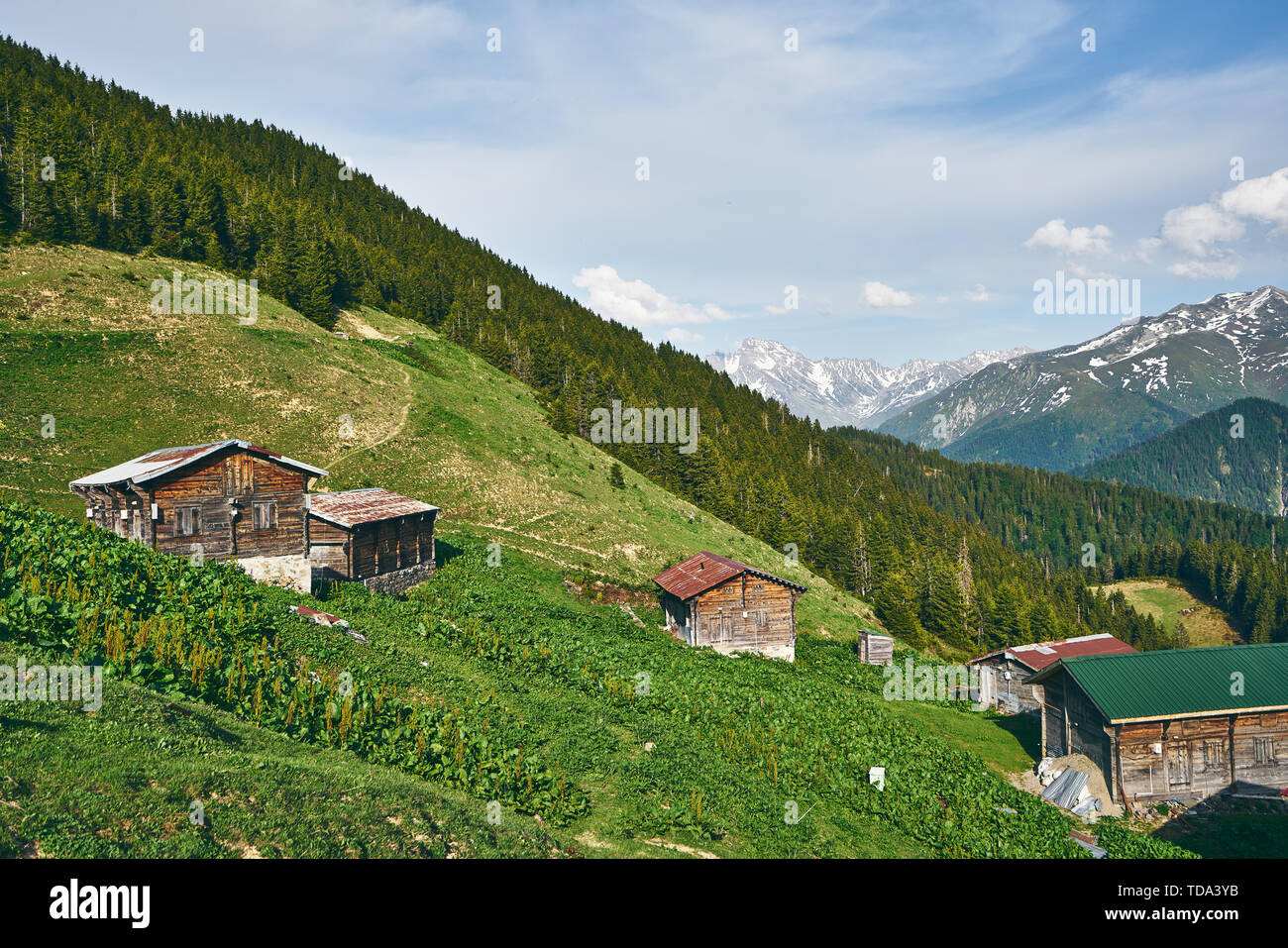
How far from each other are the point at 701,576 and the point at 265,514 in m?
25.5

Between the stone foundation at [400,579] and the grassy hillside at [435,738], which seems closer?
the grassy hillside at [435,738]

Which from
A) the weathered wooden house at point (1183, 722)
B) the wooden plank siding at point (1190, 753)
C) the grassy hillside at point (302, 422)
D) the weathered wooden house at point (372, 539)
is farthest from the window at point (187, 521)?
the wooden plank siding at point (1190, 753)

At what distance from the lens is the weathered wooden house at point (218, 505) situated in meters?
31.2

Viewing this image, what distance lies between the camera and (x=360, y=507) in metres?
39.2

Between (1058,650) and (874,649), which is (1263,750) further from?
(874,649)

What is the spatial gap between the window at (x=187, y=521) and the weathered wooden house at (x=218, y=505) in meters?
0.04

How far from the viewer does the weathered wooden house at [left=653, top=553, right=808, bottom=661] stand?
42938mm

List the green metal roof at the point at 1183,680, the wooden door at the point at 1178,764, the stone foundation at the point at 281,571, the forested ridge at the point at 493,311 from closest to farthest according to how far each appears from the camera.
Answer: the wooden door at the point at 1178,764
the green metal roof at the point at 1183,680
the stone foundation at the point at 281,571
the forested ridge at the point at 493,311

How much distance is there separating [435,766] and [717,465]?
258 feet

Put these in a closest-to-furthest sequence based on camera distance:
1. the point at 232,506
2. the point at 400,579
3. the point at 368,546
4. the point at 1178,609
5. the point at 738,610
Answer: the point at 232,506, the point at 368,546, the point at 400,579, the point at 738,610, the point at 1178,609

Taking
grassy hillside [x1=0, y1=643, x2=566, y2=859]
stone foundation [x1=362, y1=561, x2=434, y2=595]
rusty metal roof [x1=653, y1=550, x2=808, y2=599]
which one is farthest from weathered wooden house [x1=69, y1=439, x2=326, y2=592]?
rusty metal roof [x1=653, y1=550, x2=808, y2=599]

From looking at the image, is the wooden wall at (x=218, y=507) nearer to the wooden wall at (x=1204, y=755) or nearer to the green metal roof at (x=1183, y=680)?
the green metal roof at (x=1183, y=680)

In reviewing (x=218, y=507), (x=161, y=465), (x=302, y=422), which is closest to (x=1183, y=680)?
(x=218, y=507)
